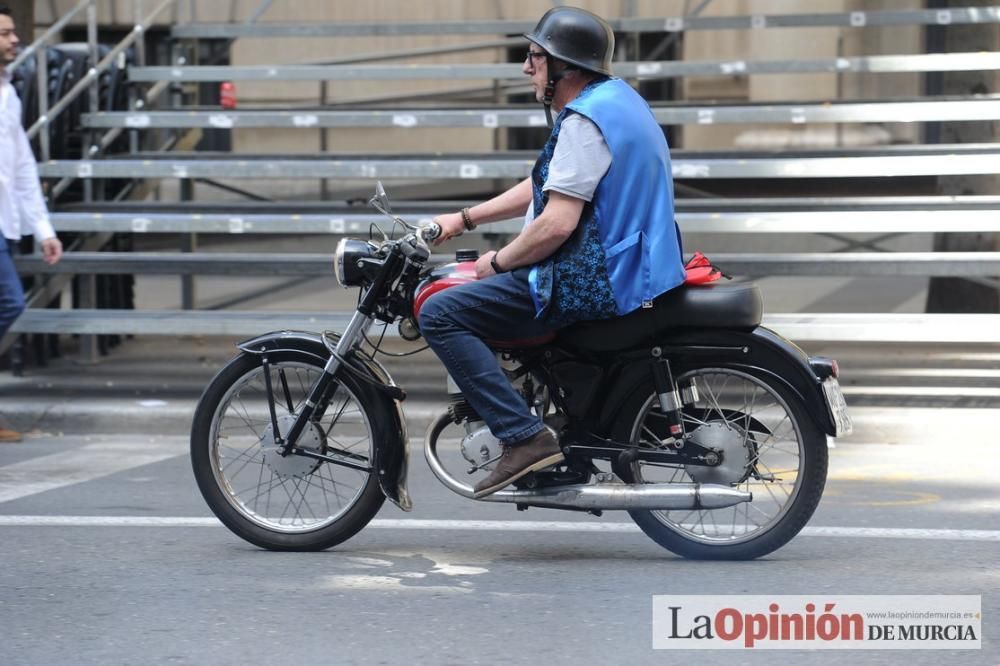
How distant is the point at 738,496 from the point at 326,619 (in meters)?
1.44

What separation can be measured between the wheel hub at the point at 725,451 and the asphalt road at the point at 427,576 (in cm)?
31

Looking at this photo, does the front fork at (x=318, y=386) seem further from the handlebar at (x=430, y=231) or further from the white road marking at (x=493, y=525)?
the white road marking at (x=493, y=525)

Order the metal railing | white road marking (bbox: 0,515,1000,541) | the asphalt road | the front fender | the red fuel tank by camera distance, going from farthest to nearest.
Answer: the metal railing
white road marking (bbox: 0,515,1000,541)
the front fender
the red fuel tank
the asphalt road

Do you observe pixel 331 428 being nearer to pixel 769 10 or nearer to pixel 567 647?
pixel 567 647

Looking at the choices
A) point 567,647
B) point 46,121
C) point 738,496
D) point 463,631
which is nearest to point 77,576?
point 463,631

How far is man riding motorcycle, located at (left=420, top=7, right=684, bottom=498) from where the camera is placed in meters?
5.17

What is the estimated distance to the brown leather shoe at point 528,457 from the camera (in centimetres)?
527

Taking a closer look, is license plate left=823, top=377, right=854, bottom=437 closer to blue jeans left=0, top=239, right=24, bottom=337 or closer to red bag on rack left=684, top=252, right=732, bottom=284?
red bag on rack left=684, top=252, right=732, bottom=284

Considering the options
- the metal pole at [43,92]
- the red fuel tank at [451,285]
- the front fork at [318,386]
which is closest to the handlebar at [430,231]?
the red fuel tank at [451,285]

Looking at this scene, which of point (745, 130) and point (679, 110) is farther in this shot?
point (745, 130)

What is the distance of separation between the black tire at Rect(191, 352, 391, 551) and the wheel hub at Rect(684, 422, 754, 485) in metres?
1.09

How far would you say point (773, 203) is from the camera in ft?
32.6

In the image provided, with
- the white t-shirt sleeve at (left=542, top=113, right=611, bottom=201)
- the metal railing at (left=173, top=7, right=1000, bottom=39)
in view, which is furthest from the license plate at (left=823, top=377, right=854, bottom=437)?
the metal railing at (left=173, top=7, right=1000, bottom=39)

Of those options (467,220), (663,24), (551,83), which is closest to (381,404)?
(467,220)
